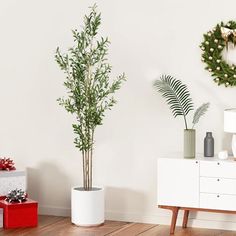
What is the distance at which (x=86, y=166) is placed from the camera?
6.19 m

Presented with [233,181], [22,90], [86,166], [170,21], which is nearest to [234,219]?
[233,181]

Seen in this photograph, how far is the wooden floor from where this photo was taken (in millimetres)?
5895

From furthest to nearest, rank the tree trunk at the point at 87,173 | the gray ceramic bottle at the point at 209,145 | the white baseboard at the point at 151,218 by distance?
the tree trunk at the point at 87,173 < the white baseboard at the point at 151,218 < the gray ceramic bottle at the point at 209,145

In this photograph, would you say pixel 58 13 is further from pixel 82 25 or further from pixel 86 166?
pixel 86 166

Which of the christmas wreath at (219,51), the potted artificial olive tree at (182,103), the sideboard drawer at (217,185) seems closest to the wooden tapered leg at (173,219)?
the sideboard drawer at (217,185)

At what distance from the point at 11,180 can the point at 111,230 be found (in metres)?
0.92

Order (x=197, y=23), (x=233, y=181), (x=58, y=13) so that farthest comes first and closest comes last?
1. (x=58, y=13)
2. (x=197, y=23)
3. (x=233, y=181)

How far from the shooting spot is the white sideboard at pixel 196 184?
5695 mm

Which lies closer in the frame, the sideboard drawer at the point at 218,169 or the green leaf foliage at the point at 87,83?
the sideboard drawer at the point at 218,169

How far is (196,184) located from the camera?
5781mm

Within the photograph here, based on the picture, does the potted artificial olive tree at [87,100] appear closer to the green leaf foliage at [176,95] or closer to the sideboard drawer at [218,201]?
the green leaf foliage at [176,95]

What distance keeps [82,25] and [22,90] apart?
0.77m

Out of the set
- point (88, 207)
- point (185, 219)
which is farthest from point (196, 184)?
point (88, 207)

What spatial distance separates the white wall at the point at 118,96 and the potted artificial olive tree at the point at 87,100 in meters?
0.17
